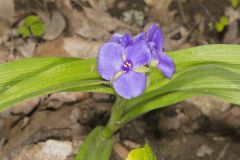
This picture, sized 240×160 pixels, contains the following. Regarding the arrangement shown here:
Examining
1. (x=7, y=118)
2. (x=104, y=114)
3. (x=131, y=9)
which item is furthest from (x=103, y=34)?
(x=7, y=118)

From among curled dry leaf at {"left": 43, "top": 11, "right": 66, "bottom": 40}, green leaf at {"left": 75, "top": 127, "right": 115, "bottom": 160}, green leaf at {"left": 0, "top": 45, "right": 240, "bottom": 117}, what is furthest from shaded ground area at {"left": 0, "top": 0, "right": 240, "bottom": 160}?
green leaf at {"left": 0, "top": 45, "right": 240, "bottom": 117}

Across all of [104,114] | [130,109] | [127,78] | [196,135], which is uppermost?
[127,78]

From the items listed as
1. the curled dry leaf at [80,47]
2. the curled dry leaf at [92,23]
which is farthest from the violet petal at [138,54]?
Result: the curled dry leaf at [92,23]

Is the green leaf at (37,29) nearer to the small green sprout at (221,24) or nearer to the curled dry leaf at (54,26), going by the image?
the curled dry leaf at (54,26)

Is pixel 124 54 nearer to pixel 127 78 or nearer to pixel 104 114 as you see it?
pixel 127 78

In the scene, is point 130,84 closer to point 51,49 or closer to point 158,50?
point 158,50

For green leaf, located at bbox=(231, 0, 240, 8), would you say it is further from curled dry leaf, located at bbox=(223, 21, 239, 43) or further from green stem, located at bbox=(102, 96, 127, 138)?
green stem, located at bbox=(102, 96, 127, 138)

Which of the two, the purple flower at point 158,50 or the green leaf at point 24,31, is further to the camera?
the green leaf at point 24,31
